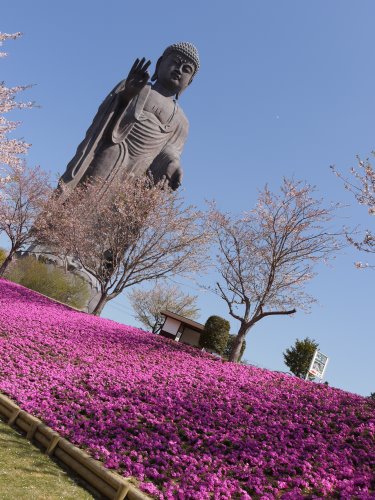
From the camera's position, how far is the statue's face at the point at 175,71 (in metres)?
37.3

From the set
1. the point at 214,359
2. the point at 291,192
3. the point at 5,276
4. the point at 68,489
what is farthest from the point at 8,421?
the point at 5,276

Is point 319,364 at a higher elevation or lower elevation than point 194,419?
higher

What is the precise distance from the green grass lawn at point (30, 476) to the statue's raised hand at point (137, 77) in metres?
25.9

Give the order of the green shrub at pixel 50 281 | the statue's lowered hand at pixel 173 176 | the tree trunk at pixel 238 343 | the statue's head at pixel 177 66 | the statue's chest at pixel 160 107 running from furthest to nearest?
the statue's head at pixel 177 66
the statue's chest at pixel 160 107
the statue's lowered hand at pixel 173 176
the green shrub at pixel 50 281
the tree trunk at pixel 238 343

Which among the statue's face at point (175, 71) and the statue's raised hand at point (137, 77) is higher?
the statue's face at point (175, 71)

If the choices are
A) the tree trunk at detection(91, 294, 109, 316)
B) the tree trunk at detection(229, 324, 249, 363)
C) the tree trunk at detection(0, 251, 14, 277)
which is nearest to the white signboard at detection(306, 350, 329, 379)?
the tree trunk at detection(229, 324, 249, 363)

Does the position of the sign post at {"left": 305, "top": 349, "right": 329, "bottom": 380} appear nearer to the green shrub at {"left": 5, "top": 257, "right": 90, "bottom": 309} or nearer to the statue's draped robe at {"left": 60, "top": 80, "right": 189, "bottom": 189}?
the green shrub at {"left": 5, "top": 257, "right": 90, "bottom": 309}

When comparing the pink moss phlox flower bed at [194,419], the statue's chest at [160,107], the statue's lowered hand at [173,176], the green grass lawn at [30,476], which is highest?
the statue's chest at [160,107]

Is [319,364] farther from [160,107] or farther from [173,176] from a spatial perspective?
[160,107]

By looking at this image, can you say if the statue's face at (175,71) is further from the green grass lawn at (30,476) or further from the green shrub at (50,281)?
the green grass lawn at (30,476)

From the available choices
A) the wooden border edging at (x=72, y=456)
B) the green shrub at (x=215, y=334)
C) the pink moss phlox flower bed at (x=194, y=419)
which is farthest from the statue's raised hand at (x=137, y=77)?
the wooden border edging at (x=72, y=456)

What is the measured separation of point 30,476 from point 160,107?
114 feet

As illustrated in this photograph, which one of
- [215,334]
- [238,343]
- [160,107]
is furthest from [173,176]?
[238,343]

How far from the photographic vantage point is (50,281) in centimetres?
2881
